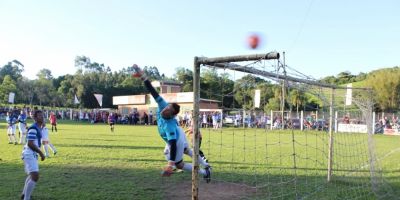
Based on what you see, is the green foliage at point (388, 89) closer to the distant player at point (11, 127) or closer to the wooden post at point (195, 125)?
the distant player at point (11, 127)

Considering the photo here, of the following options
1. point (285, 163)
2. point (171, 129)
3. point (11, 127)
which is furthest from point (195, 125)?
point (11, 127)

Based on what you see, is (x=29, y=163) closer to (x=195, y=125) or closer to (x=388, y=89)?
(x=195, y=125)

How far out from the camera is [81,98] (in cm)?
8819

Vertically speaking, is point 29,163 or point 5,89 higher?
point 5,89

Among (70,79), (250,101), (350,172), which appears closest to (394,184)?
(350,172)

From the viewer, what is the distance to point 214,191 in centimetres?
970

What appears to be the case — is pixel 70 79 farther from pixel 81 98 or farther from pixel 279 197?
pixel 279 197

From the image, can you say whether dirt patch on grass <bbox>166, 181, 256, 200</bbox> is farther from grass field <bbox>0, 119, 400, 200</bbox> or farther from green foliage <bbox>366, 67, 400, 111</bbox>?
green foliage <bbox>366, 67, 400, 111</bbox>

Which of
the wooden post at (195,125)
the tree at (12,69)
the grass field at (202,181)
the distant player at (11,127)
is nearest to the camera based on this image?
the wooden post at (195,125)

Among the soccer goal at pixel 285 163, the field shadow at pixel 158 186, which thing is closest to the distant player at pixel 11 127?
the field shadow at pixel 158 186

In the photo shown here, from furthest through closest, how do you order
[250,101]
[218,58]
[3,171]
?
1. [250,101]
2. [3,171]
3. [218,58]

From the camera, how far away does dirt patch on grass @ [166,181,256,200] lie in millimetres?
9074

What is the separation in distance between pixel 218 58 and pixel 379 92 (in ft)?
208

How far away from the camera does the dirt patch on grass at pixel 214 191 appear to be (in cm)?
907
